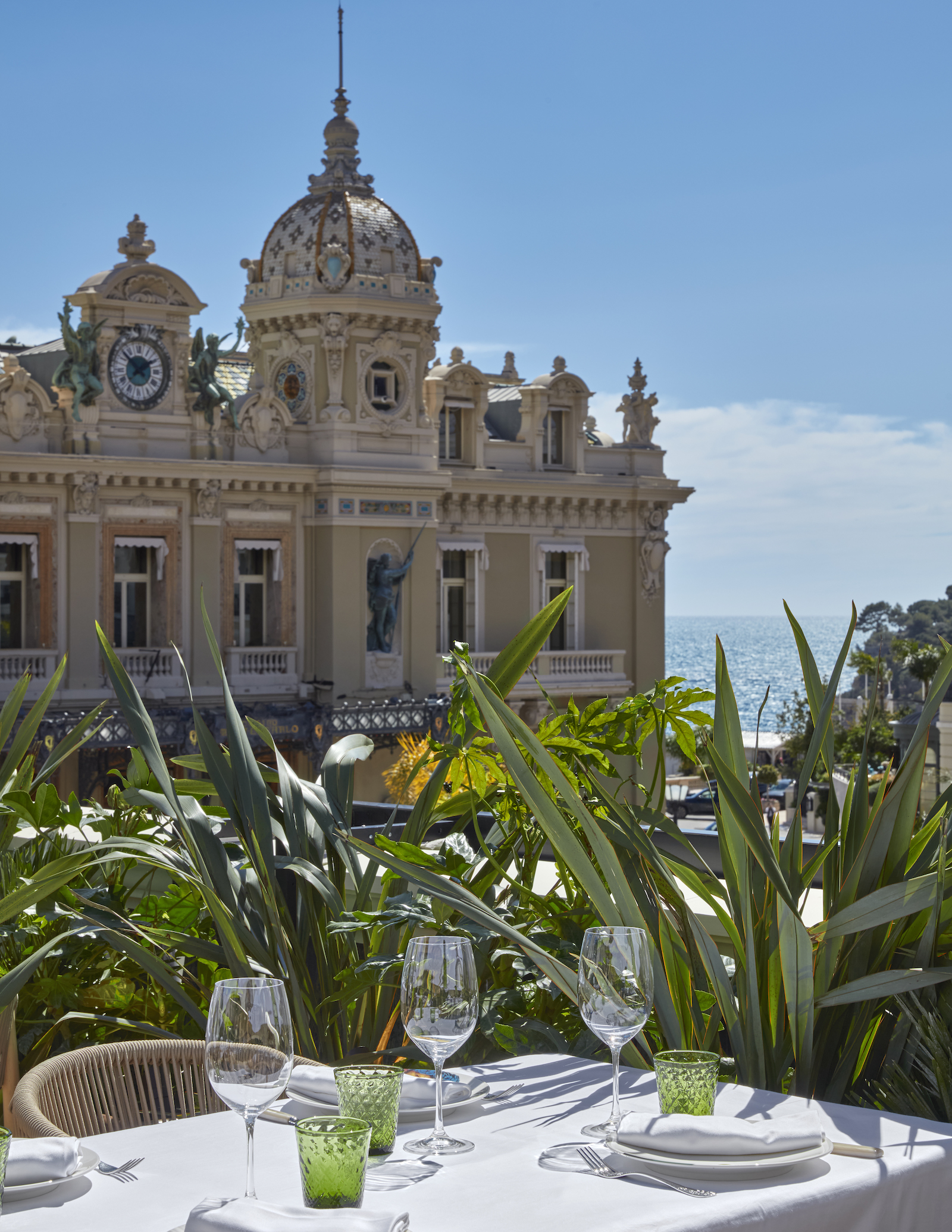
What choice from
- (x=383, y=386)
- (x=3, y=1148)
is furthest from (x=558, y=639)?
(x=3, y=1148)

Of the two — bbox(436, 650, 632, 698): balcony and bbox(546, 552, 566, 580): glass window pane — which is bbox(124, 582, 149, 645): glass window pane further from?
bbox(546, 552, 566, 580): glass window pane

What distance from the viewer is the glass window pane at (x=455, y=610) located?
2614 centimetres

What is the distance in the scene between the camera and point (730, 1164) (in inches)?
90.8

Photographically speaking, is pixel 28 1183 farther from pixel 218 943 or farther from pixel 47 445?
pixel 47 445

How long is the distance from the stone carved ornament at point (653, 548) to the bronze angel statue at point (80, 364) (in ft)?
35.0

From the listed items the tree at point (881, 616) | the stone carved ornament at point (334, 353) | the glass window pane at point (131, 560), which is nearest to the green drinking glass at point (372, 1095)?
the glass window pane at point (131, 560)

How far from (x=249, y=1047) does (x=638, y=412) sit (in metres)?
27.3

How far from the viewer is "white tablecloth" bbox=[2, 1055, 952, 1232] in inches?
85.3

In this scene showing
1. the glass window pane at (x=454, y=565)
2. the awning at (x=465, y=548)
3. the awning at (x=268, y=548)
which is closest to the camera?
the awning at (x=268, y=548)

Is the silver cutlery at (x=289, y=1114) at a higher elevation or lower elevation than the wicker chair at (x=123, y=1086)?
higher

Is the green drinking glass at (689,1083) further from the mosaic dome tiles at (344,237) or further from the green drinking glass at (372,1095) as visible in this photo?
the mosaic dome tiles at (344,237)

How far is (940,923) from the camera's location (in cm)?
350

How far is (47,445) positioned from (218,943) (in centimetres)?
1833

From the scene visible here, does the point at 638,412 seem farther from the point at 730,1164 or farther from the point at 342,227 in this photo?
the point at 730,1164
